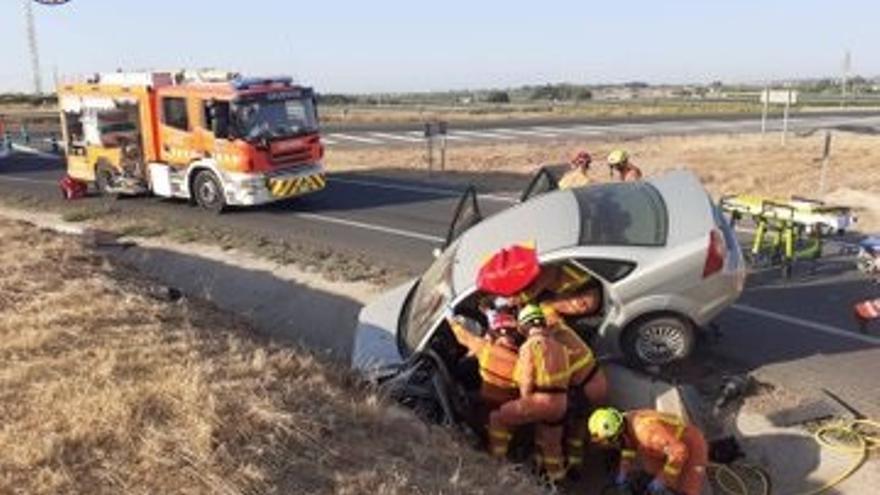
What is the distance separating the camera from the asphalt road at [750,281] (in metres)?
9.44

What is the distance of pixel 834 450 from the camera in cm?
778

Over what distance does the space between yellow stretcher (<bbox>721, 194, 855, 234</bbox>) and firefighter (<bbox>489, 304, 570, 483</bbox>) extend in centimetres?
584

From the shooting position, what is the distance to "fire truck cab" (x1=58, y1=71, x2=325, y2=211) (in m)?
20.1

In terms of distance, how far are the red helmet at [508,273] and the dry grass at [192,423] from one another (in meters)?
1.35

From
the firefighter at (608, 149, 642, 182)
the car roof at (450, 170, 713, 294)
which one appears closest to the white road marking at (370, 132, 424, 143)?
the firefighter at (608, 149, 642, 182)

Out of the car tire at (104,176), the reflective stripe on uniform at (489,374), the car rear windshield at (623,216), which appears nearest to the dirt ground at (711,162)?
the car rear windshield at (623,216)

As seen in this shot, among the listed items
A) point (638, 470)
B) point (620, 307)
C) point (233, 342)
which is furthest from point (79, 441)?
point (620, 307)

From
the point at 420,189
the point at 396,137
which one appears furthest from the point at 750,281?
the point at 396,137

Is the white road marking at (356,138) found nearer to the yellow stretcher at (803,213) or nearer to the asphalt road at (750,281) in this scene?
the asphalt road at (750,281)

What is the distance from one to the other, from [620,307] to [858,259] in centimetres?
558

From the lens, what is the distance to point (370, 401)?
6875 millimetres

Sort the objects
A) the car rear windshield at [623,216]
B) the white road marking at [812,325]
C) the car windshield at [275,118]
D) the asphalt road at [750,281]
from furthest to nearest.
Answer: the car windshield at [275,118] → the white road marking at [812,325] → the asphalt road at [750,281] → the car rear windshield at [623,216]

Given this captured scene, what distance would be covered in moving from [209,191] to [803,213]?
12.6 metres

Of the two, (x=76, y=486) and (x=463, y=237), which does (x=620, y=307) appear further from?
(x=76, y=486)
